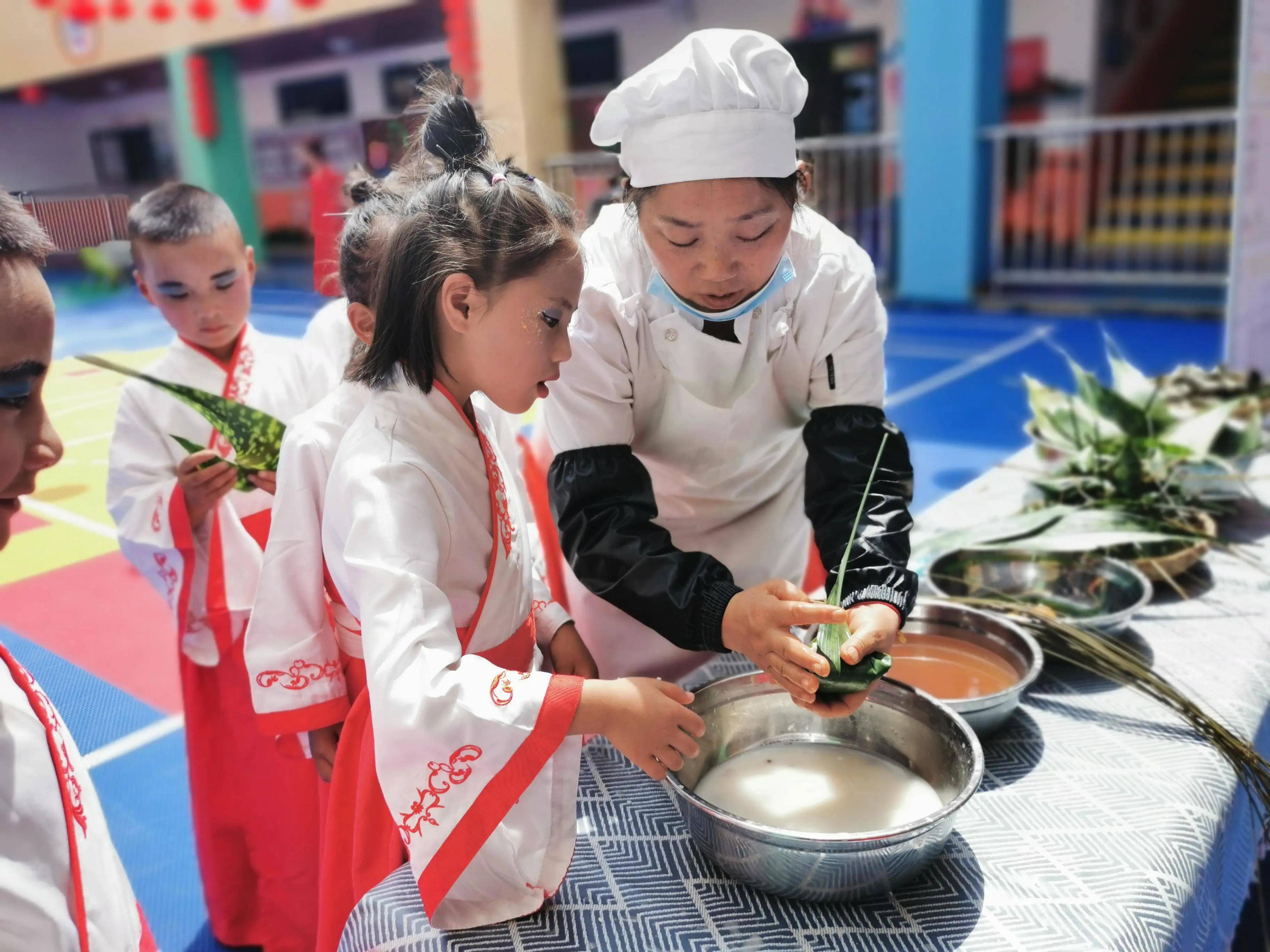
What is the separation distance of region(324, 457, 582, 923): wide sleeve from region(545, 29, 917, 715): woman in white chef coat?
0.29 meters

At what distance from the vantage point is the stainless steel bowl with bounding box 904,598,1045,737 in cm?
105

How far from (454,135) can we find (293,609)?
54 cm

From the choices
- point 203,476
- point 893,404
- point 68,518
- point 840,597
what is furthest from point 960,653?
point 893,404

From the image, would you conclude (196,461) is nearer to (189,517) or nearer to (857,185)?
(189,517)

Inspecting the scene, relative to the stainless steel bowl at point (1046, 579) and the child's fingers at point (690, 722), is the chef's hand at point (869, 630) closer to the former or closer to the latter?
the child's fingers at point (690, 722)

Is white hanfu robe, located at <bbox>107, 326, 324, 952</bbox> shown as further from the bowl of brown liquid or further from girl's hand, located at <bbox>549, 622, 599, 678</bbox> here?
the bowl of brown liquid

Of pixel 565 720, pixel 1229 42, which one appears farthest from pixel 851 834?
pixel 1229 42

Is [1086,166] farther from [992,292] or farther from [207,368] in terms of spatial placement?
[207,368]

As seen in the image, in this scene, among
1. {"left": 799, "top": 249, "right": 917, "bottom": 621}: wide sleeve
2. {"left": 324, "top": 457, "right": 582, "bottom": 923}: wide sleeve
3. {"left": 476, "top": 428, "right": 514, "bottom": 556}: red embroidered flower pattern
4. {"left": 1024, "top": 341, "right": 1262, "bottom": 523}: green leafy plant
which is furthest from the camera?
{"left": 1024, "top": 341, "right": 1262, "bottom": 523}: green leafy plant

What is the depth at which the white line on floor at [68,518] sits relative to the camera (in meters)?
1.32

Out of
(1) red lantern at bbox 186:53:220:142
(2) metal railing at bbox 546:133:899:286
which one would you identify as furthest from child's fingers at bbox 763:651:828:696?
(1) red lantern at bbox 186:53:220:142

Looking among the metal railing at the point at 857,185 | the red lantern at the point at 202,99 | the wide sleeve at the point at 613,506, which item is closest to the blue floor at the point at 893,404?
the wide sleeve at the point at 613,506

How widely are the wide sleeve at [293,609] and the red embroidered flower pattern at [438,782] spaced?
0.33 m

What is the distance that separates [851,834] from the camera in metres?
0.81
